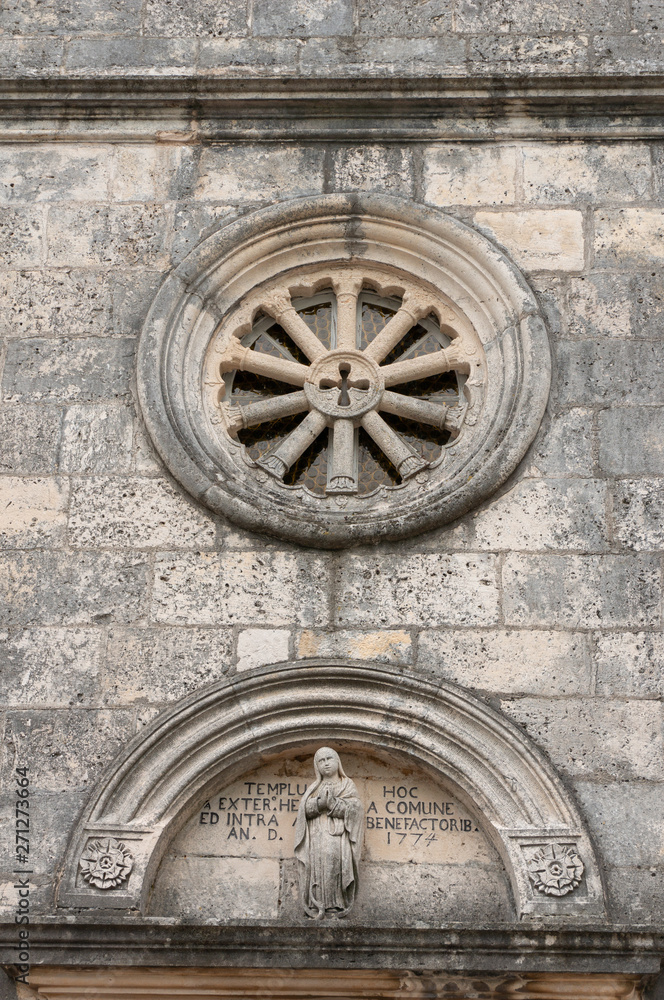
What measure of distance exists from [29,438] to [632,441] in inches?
119

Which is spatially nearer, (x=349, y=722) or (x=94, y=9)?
(x=349, y=722)

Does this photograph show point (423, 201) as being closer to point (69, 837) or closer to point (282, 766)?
point (282, 766)

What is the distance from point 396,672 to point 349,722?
31cm

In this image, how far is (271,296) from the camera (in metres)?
7.79

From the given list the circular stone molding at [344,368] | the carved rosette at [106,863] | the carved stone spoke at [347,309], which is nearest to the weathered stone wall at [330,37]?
the circular stone molding at [344,368]

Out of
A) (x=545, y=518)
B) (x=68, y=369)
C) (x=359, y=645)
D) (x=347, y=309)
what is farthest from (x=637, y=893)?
(x=68, y=369)

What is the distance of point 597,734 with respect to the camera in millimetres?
A: 6582

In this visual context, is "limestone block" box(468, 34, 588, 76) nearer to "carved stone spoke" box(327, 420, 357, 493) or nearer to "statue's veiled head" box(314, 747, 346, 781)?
"carved stone spoke" box(327, 420, 357, 493)

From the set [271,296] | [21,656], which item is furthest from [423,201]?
→ [21,656]

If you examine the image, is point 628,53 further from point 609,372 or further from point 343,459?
point 343,459

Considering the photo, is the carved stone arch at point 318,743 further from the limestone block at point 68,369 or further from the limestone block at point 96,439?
the limestone block at point 68,369

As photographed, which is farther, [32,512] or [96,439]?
[96,439]

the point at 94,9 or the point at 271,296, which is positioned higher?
the point at 94,9

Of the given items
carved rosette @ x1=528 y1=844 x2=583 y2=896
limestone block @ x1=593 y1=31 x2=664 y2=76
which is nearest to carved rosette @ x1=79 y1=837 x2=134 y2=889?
carved rosette @ x1=528 y1=844 x2=583 y2=896
